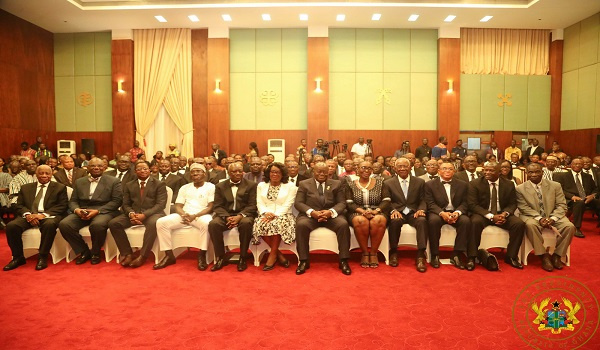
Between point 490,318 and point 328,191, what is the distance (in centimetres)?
242

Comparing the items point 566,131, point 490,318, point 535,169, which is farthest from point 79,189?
point 566,131

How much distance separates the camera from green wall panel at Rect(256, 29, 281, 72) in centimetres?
1361

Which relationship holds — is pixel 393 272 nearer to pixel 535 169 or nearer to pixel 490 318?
pixel 490 318

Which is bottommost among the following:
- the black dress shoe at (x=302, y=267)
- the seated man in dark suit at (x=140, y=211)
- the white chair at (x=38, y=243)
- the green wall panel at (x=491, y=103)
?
the black dress shoe at (x=302, y=267)

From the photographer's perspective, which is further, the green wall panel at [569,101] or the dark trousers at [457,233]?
the green wall panel at [569,101]

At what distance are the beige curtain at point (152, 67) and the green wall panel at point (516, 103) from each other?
10.7m

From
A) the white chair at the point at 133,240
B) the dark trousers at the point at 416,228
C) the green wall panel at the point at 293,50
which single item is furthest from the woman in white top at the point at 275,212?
the green wall panel at the point at 293,50

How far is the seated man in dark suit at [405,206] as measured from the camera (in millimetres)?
5016

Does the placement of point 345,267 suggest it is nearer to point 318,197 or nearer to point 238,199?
point 318,197

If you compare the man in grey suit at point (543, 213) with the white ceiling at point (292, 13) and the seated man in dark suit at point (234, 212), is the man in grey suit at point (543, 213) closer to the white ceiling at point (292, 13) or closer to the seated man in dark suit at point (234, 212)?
the seated man in dark suit at point (234, 212)

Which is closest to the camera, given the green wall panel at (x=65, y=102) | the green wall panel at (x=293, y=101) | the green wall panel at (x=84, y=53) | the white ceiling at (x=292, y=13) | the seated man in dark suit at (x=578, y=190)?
the seated man in dark suit at (x=578, y=190)

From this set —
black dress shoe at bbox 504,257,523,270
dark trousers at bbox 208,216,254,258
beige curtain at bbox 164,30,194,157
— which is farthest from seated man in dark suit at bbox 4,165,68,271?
beige curtain at bbox 164,30,194,157

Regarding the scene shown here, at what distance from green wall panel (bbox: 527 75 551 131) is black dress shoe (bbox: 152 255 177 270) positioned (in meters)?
13.1

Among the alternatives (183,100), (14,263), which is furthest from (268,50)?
(14,263)
